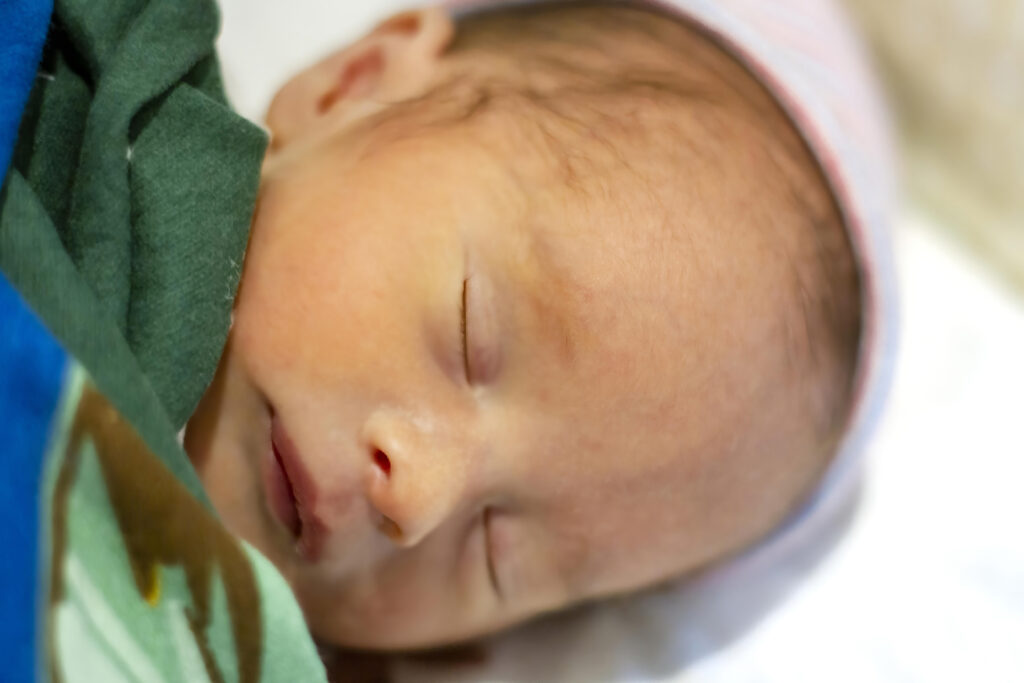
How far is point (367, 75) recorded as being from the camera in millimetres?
900

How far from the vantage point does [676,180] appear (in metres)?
0.74

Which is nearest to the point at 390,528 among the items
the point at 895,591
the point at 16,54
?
the point at 16,54

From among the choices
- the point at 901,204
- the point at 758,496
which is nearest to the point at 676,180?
the point at 758,496

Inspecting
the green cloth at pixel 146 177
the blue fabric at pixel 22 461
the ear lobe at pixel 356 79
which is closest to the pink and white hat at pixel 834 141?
the ear lobe at pixel 356 79

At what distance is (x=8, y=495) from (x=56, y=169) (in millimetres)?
279

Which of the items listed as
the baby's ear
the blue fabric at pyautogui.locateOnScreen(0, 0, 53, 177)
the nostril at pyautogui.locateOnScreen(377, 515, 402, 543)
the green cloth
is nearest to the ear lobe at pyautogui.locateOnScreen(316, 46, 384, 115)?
the baby's ear

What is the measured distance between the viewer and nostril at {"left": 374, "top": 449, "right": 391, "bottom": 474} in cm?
70

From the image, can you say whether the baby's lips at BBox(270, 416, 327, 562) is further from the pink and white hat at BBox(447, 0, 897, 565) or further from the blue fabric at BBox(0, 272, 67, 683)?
the pink and white hat at BBox(447, 0, 897, 565)

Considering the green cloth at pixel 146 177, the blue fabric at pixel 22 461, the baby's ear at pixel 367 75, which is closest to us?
the blue fabric at pixel 22 461

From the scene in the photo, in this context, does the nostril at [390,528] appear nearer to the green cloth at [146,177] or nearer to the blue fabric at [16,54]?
the green cloth at [146,177]

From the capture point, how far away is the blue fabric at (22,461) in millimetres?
509

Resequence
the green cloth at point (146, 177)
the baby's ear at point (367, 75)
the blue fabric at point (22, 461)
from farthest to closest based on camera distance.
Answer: the baby's ear at point (367, 75)
the green cloth at point (146, 177)
the blue fabric at point (22, 461)

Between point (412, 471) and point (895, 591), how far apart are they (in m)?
0.55

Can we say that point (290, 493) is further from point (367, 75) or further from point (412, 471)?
point (367, 75)
